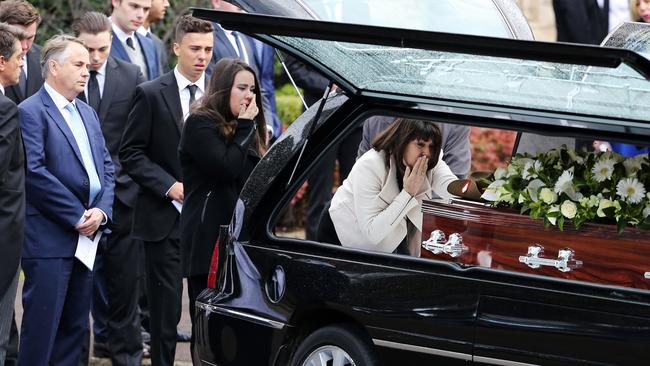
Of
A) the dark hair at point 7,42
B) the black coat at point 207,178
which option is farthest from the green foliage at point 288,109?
the dark hair at point 7,42

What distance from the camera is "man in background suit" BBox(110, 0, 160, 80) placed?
1004 centimetres

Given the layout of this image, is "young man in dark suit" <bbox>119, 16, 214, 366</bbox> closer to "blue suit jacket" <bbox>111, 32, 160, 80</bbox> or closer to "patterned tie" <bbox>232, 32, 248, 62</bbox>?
"blue suit jacket" <bbox>111, 32, 160, 80</bbox>

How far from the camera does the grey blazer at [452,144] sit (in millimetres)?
8227

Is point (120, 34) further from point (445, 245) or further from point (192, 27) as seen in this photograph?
point (445, 245)

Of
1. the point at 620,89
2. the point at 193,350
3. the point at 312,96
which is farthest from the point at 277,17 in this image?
the point at 312,96

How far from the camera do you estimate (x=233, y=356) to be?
6516 millimetres

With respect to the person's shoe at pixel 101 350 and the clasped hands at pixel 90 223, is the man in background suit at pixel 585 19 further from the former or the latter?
the clasped hands at pixel 90 223

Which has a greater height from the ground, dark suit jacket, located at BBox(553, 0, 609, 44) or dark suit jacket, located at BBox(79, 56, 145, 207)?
dark suit jacket, located at BBox(553, 0, 609, 44)

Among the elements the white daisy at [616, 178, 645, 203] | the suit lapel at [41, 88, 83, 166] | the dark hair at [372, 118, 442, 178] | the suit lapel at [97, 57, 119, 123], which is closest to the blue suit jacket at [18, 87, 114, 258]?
the suit lapel at [41, 88, 83, 166]

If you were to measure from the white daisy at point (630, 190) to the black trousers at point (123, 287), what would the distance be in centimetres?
391

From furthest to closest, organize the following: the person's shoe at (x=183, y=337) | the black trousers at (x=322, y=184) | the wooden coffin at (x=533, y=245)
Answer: the black trousers at (x=322, y=184)
the person's shoe at (x=183, y=337)
the wooden coffin at (x=533, y=245)

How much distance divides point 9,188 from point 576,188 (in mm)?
2953

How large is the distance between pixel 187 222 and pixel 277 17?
253cm

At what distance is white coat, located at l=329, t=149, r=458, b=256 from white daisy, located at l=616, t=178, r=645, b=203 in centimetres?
114
